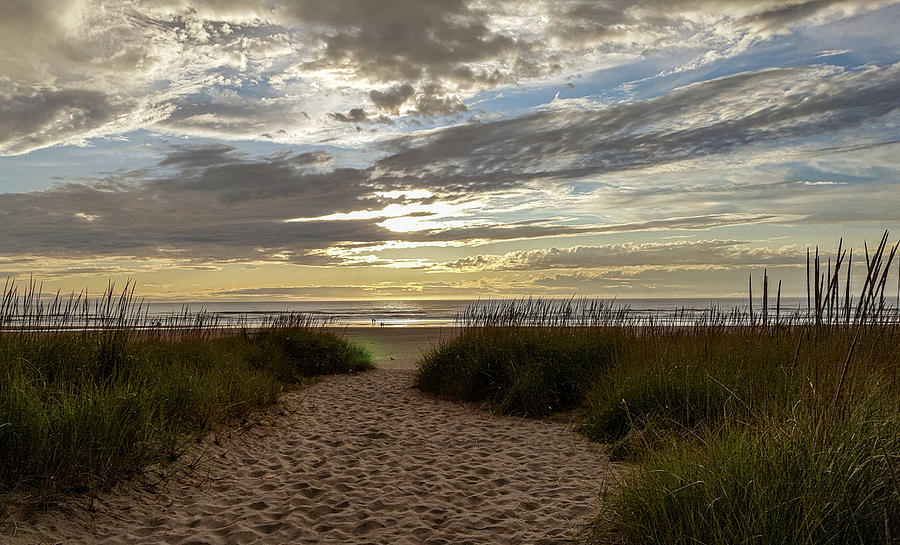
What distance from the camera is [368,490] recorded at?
5555 millimetres

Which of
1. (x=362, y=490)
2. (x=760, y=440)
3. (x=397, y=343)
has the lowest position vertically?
(x=362, y=490)

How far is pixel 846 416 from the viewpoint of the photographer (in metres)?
3.82

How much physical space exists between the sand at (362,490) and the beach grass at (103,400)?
0.25 m

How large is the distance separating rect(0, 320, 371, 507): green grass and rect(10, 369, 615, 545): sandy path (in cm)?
35

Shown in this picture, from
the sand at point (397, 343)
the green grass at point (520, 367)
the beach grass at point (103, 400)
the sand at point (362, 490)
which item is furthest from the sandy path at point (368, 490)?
the sand at point (397, 343)

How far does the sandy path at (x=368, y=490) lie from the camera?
443cm

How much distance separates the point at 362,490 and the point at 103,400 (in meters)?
Result: 2.40

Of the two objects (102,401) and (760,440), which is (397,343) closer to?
(102,401)

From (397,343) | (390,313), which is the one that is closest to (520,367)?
(397,343)

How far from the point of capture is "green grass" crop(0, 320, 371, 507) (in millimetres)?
4516

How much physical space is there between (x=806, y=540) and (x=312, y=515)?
3573 mm

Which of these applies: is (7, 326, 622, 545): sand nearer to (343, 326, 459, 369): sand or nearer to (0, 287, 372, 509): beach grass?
(0, 287, 372, 509): beach grass

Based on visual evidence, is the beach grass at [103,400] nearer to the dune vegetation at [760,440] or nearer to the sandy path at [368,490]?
the sandy path at [368,490]

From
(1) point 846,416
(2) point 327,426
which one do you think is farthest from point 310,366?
(1) point 846,416
